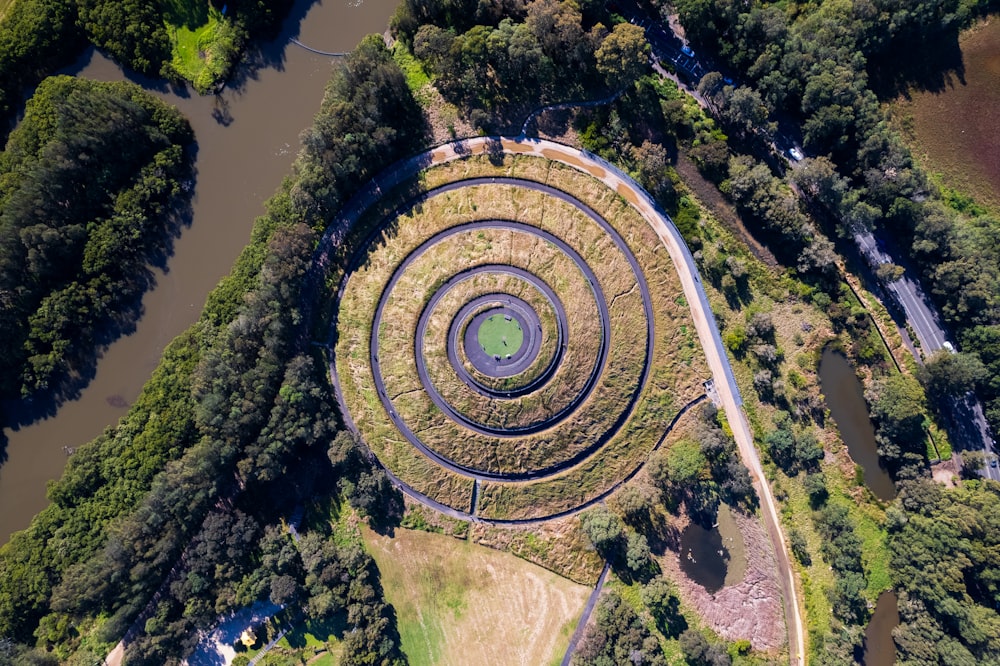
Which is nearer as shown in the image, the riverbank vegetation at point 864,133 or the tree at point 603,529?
the tree at point 603,529

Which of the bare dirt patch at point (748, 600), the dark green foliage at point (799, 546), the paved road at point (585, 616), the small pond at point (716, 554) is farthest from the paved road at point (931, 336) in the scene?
the paved road at point (585, 616)

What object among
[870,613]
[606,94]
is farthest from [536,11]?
[870,613]

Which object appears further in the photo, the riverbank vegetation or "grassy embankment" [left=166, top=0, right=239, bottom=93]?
"grassy embankment" [left=166, top=0, right=239, bottom=93]

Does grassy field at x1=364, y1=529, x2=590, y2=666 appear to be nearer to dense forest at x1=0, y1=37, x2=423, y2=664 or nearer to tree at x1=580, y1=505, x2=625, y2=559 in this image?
dense forest at x1=0, y1=37, x2=423, y2=664

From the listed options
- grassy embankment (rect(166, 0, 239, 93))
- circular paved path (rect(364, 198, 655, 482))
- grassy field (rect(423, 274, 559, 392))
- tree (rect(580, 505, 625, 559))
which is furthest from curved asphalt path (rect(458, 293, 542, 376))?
grassy embankment (rect(166, 0, 239, 93))

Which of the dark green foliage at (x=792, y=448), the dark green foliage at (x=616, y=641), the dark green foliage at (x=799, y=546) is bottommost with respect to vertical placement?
the dark green foliage at (x=616, y=641)

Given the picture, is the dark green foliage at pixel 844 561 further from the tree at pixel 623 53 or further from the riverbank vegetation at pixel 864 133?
the tree at pixel 623 53
